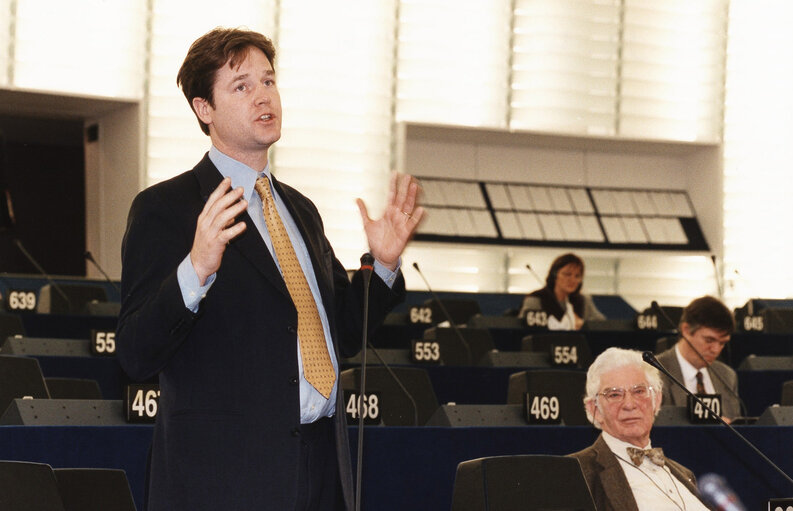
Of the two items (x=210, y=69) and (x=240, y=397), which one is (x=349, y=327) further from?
(x=210, y=69)

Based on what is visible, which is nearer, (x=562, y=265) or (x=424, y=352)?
(x=424, y=352)

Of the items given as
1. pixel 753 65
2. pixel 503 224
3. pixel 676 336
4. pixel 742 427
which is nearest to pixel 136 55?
pixel 503 224

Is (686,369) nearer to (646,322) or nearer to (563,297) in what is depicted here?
(646,322)

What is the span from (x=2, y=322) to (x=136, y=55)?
4699 millimetres

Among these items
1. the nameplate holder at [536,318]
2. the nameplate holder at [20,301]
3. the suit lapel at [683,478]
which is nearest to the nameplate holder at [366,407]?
the suit lapel at [683,478]

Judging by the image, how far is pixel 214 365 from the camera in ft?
6.59

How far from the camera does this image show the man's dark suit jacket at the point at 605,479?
3.79 metres

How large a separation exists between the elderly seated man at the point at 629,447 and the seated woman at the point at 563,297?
14.6 feet

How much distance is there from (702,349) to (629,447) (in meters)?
2.00

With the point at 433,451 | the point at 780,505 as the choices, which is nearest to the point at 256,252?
the point at 780,505

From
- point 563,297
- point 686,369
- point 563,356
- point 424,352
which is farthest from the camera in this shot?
point 563,297

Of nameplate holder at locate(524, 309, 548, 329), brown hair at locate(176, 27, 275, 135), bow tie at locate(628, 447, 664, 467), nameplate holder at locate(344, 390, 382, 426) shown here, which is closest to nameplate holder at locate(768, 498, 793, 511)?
bow tie at locate(628, 447, 664, 467)

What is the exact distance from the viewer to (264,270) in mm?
2062

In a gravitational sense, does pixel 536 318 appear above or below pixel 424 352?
above
